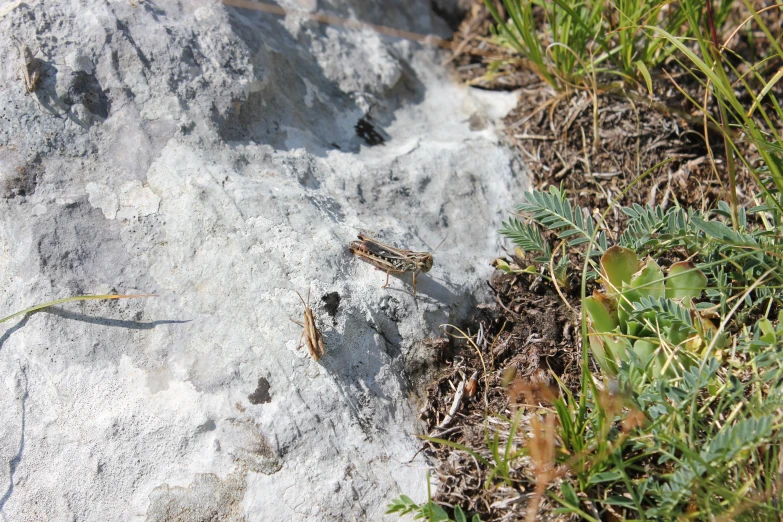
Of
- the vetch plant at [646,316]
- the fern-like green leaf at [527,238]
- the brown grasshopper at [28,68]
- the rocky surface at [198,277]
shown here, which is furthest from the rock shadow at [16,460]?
the vetch plant at [646,316]

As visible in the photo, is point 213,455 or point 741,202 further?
point 741,202

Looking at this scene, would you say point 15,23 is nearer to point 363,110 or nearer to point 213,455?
point 363,110

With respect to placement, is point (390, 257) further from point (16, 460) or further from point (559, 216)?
point (16, 460)

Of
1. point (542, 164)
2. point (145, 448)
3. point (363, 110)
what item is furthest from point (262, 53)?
point (145, 448)

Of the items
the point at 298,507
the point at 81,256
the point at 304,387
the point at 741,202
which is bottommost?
the point at 298,507

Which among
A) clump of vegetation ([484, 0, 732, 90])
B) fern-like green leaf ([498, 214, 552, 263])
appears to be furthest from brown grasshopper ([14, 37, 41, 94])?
clump of vegetation ([484, 0, 732, 90])

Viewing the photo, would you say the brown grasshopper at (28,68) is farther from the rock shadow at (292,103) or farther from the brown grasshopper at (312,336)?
the brown grasshopper at (312,336)

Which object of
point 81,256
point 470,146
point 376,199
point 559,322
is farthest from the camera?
point 470,146
